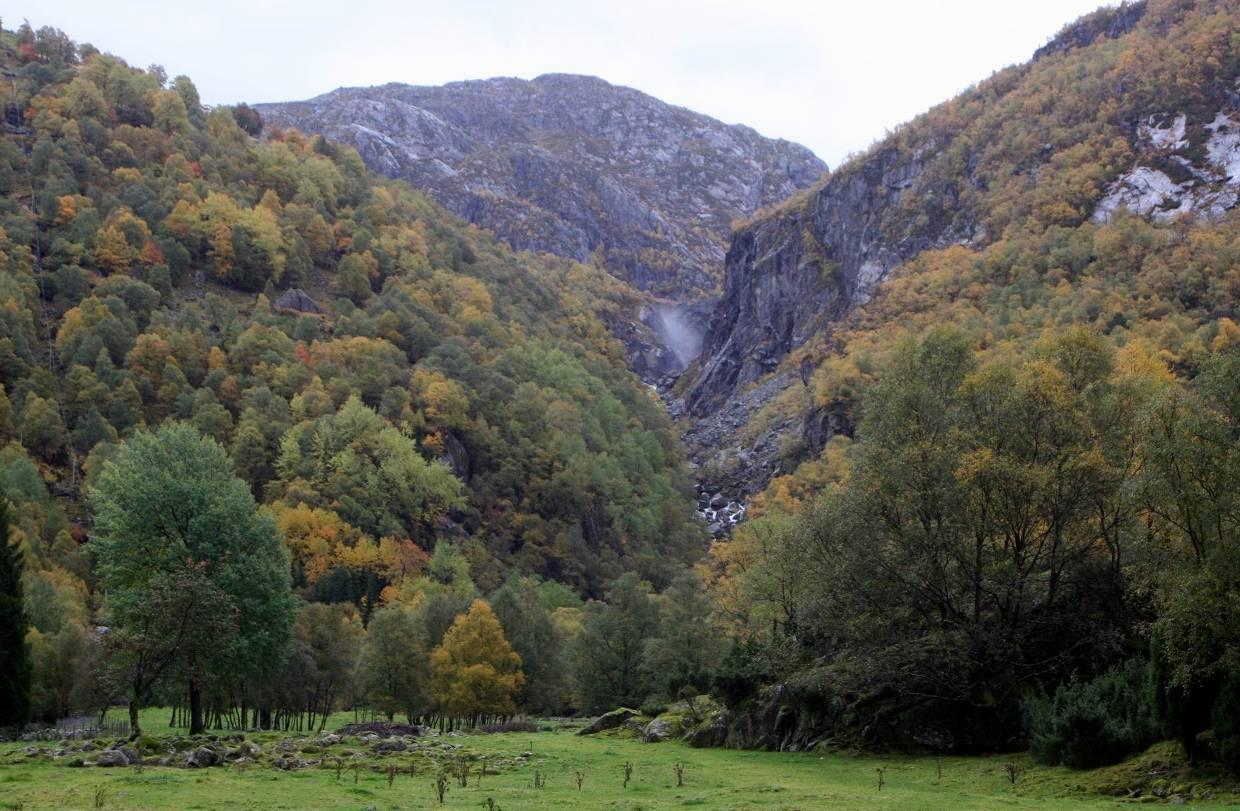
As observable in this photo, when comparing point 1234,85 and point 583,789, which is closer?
point 583,789

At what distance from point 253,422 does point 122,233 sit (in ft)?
144

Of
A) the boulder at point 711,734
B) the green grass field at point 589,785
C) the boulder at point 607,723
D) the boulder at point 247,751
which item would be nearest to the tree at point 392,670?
the boulder at point 607,723

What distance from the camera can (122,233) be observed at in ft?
481

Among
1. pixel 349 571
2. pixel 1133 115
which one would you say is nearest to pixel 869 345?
pixel 1133 115

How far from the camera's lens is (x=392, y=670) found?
2621 inches

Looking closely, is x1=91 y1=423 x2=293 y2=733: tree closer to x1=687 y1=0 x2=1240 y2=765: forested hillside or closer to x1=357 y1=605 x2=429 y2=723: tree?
x1=357 y1=605 x2=429 y2=723: tree

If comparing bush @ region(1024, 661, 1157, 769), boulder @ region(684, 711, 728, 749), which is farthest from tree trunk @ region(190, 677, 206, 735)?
bush @ region(1024, 661, 1157, 769)

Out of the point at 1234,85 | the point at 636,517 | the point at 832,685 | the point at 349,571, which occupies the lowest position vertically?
the point at 832,685

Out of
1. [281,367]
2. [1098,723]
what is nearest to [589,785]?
[1098,723]

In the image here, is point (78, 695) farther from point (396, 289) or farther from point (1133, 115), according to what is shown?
point (1133, 115)

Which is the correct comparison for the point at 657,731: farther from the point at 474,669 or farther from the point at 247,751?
the point at 247,751

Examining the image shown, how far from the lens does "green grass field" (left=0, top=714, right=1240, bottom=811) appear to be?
22.5 metres

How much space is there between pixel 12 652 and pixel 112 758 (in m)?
19.2

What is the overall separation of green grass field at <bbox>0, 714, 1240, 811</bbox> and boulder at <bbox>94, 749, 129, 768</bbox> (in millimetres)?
1023
